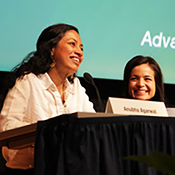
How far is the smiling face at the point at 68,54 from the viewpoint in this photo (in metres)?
2.45

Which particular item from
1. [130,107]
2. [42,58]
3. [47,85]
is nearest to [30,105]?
[47,85]

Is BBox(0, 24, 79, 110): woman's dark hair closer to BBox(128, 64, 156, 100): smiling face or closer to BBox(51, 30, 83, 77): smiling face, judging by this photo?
BBox(51, 30, 83, 77): smiling face

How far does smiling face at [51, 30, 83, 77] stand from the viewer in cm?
245

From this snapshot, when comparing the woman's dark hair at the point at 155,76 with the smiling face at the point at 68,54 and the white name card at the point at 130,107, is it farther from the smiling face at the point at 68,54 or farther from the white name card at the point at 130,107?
the white name card at the point at 130,107

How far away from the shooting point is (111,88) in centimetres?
346

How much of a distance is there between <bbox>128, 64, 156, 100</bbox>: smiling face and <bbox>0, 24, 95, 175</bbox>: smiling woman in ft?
1.31

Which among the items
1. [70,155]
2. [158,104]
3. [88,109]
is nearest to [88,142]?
[70,155]

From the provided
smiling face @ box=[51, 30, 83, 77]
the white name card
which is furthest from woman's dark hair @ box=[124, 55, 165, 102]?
the white name card

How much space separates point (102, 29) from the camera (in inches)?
133

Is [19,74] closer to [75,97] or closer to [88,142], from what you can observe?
[75,97]

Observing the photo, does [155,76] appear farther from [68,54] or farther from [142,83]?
[68,54]

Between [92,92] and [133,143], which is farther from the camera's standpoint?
[92,92]

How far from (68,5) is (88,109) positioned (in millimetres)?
1051

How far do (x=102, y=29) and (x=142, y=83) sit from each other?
788 millimetres
